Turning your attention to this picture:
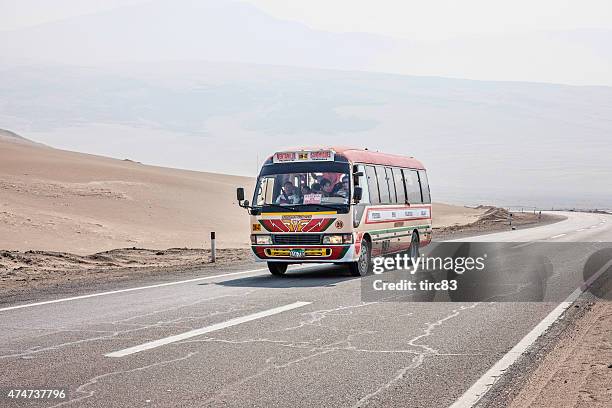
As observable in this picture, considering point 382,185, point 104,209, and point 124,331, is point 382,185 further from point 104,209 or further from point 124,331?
point 104,209

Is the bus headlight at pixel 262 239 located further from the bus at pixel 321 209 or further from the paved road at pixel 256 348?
the paved road at pixel 256 348

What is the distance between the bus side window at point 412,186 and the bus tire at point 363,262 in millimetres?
4143

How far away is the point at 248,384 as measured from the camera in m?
7.68

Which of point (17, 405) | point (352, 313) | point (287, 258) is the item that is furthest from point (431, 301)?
point (17, 405)

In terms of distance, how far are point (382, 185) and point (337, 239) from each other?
10.7 feet

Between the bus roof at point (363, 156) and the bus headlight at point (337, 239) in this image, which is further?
the bus roof at point (363, 156)

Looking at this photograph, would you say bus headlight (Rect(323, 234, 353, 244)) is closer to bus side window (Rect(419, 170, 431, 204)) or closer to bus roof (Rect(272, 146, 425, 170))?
bus roof (Rect(272, 146, 425, 170))

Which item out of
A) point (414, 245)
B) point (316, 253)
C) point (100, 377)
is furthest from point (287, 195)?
point (100, 377)

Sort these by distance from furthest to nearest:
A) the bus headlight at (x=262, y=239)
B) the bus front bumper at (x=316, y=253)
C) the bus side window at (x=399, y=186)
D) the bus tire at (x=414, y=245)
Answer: the bus tire at (x=414, y=245)
the bus side window at (x=399, y=186)
the bus headlight at (x=262, y=239)
the bus front bumper at (x=316, y=253)

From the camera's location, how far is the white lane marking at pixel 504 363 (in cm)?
718

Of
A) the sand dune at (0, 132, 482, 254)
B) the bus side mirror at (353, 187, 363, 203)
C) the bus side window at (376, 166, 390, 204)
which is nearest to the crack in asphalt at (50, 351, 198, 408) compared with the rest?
the bus side mirror at (353, 187, 363, 203)

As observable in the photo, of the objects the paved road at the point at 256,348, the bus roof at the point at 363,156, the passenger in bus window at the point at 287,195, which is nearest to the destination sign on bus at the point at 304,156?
the bus roof at the point at 363,156

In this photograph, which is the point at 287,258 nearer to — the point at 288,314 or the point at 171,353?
the point at 288,314

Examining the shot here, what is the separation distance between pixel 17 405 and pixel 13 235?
90.8 ft
